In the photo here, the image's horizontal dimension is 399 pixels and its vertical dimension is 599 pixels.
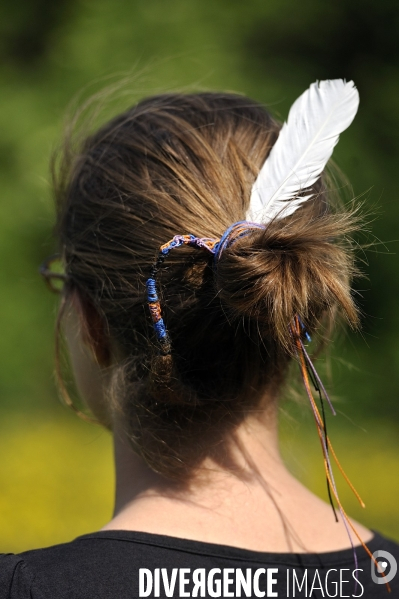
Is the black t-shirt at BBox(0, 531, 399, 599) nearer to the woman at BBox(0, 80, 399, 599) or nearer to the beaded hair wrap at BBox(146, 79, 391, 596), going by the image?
the woman at BBox(0, 80, 399, 599)

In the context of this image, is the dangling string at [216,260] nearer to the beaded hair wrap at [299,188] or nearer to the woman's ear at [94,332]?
the beaded hair wrap at [299,188]

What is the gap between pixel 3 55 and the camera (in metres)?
4.77

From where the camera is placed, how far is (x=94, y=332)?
1382mm

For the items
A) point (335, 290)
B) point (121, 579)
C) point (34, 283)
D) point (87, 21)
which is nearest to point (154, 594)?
point (121, 579)

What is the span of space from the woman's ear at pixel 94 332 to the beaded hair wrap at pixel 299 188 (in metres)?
0.23

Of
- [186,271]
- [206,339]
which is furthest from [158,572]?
[186,271]

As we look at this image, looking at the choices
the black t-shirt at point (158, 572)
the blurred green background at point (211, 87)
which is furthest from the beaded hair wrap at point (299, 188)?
the blurred green background at point (211, 87)

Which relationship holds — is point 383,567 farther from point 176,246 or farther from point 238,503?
point 176,246

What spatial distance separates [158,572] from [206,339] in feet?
1.35

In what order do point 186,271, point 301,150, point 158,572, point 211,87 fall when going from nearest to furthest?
point 158,572
point 186,271
point 301,150
point 211,87

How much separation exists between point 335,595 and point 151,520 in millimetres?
359

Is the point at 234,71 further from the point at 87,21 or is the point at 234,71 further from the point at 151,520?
the point at 151,520

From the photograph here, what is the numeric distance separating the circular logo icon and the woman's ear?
26.2 inches

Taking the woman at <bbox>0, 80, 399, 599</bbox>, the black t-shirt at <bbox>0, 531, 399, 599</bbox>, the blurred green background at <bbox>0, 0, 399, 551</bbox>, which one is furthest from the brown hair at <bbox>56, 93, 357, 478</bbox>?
the blurred green background at <bbox>0, 0, 399, 551</bbox>
